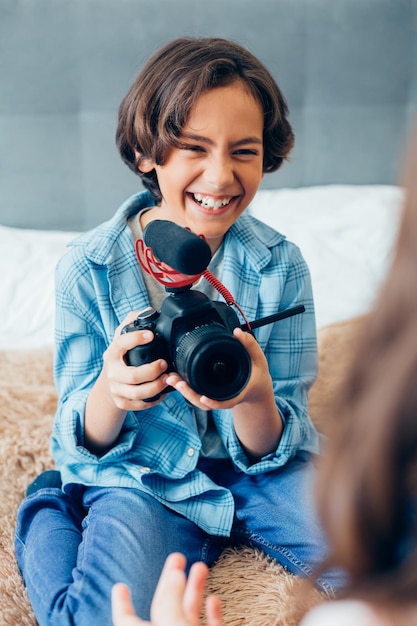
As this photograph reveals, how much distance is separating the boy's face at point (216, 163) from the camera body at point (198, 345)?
229 millimetres

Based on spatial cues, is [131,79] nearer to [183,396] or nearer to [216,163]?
[216,163]

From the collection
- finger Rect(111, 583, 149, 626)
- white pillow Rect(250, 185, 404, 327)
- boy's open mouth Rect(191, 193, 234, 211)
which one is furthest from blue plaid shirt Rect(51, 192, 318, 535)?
white pillow Rect(250, 185, 404, 327)

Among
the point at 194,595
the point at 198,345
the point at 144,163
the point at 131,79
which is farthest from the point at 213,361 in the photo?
the point at 131,79

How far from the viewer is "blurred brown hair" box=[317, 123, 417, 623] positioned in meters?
0.42

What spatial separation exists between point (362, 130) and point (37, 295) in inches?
42.0

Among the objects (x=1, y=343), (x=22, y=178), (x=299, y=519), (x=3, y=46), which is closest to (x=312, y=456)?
(x=299, y=519)

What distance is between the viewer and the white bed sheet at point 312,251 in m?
1.53

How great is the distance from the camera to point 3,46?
1.73m

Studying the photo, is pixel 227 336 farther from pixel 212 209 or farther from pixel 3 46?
pixel 3 46

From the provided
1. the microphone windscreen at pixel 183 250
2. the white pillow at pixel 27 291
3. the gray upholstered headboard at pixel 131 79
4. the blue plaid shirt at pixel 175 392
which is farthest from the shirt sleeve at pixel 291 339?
the gray upholstered headboard at pixel 131 79

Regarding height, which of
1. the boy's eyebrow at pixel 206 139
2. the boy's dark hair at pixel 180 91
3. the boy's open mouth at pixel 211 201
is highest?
the boy's dark hair at pixel 180 91

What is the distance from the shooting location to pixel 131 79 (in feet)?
5.98

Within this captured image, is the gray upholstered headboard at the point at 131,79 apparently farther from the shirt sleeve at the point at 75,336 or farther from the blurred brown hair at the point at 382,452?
the blurred brown hair at the point at 382,452

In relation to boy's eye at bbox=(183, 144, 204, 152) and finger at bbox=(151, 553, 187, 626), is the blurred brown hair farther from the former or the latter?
boy's eye at bbox=(183, 144, 204, 152)
